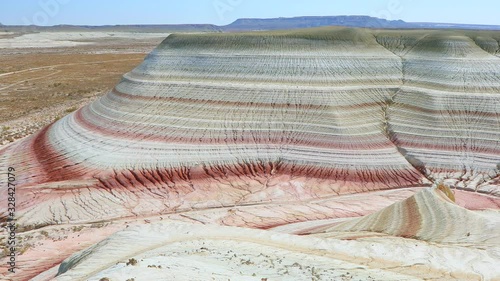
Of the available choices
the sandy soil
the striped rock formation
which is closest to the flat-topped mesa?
the striped rock formation

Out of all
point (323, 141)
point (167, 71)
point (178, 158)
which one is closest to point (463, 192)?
point (323, 141)

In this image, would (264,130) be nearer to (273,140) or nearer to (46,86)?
(273,140)

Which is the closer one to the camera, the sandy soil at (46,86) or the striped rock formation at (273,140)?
the striped rock formation at (273,140)

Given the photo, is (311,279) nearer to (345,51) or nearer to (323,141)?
(323,141)

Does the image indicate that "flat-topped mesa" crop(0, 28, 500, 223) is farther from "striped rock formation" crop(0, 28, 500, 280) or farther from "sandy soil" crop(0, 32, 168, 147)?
"sandy soil" crop(0, 32, 168, 147)

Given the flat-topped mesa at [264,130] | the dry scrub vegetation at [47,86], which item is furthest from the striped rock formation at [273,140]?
the dry scrub vegetation at [47,86]

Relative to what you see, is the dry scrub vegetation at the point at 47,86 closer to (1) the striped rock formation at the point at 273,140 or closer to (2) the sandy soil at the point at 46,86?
(2) the sandy soil at the point at 46,86
